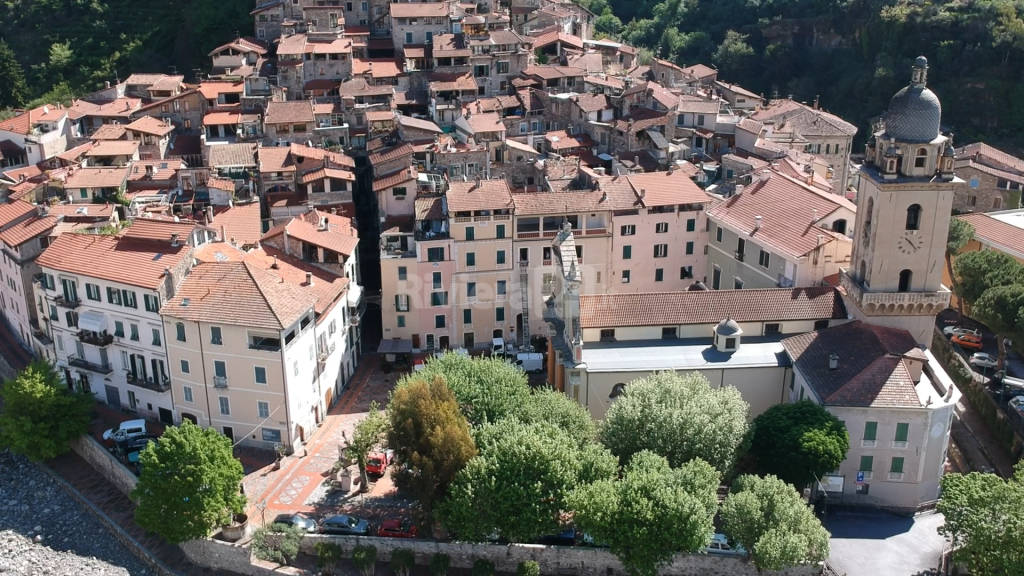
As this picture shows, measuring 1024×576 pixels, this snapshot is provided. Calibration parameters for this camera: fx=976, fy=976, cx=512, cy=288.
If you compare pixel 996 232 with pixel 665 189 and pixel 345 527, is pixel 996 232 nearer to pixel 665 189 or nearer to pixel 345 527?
pixel 665 189

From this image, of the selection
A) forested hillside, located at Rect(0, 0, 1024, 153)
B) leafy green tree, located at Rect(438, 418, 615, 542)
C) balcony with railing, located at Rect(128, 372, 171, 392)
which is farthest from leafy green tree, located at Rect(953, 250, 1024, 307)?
balcony with railing, located at Rect(128, 372, 171, 392)

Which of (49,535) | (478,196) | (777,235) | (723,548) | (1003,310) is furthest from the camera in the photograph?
(478,196)

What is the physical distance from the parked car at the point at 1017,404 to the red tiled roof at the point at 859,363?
31.6ft

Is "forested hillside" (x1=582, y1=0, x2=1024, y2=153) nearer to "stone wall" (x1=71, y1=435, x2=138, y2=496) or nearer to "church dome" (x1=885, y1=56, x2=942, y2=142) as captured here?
"church dome" (x1=885, y1=56, x2=942, y2=142)

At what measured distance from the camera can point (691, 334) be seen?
59062 mm

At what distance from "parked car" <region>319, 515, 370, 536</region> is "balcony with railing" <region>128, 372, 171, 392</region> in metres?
15.0

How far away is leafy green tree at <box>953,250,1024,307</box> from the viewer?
65938 millimetres

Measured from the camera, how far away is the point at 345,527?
50.4 m

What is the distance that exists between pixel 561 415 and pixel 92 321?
2990 centimetres

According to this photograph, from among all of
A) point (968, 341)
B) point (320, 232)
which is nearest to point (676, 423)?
point (320, 232)

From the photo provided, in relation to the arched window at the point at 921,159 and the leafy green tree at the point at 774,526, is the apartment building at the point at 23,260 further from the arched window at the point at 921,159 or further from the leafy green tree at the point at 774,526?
the arched window at the point at 921,159

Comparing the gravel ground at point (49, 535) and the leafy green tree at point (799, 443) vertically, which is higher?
the leafy green tree at point (799, 443)

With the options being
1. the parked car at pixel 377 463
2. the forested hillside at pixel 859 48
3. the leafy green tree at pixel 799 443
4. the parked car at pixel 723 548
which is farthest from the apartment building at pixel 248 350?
the forested hillside at pixel 859 48

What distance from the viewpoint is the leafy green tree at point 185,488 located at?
49566mm
